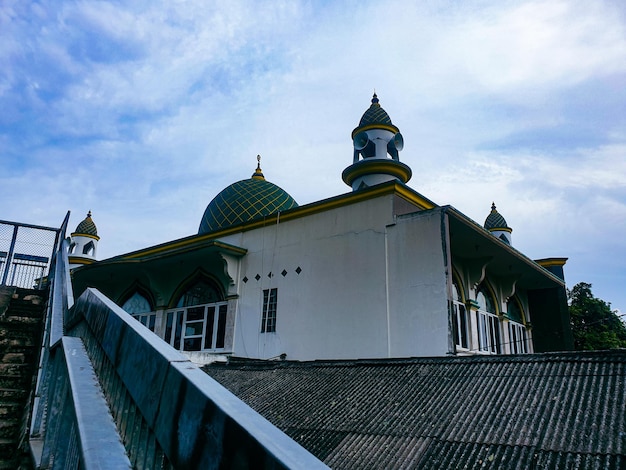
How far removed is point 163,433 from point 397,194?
988 centimetres

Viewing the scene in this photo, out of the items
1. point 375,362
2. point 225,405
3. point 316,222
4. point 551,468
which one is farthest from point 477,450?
point 316,222

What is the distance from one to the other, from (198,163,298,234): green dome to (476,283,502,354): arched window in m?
6.95

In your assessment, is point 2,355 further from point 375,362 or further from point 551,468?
point 551,468

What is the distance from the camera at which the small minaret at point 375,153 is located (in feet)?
47.6

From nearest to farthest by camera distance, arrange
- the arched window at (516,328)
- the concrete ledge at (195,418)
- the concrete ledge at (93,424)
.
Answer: the concrete ledge at (195,418) < the concrete ledge at (93,424) < the arched window at (516,328)

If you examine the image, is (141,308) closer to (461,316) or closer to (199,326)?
(199,326)

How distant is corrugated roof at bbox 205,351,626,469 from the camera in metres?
4.33

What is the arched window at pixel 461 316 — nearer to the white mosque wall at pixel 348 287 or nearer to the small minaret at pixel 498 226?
the white mosque wall at pixel 348 287

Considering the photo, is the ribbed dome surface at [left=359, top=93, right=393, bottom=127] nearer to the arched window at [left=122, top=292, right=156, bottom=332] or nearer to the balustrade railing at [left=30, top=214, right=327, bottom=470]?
the arched window at [left=122, top=292, right=156, bottom=332]

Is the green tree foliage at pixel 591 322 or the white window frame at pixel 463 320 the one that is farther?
the green tree foliage at pixel 591 322

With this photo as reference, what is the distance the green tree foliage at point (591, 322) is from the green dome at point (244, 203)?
18.5 m

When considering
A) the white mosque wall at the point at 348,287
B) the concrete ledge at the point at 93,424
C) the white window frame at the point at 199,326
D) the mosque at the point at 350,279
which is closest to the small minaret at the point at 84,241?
the mosque at the point at 350,279

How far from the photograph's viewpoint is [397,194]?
10.7 metres

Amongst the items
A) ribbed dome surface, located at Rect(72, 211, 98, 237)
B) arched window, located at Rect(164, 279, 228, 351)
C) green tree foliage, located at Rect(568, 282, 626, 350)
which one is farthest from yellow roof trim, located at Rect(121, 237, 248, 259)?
green tree foliage, located at Rect(568, 282, 626, 350)
